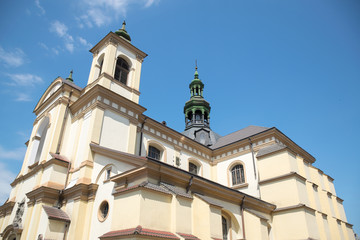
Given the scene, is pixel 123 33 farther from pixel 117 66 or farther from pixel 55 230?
pixel 55 230

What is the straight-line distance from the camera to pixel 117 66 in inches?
728

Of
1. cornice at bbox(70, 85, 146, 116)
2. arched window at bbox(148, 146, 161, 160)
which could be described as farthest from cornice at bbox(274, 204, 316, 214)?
cornice at bbox(70, 85, 146, 116)

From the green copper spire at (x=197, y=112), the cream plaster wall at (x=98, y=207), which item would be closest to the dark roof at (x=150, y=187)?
the cream plaster wall at (x=98, y=207)

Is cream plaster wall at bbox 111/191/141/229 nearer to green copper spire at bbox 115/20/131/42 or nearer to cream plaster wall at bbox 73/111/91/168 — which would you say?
cream plaster wall at bbox 73/111/91/168

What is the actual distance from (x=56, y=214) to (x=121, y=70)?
389 inches

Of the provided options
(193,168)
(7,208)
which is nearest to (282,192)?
(193,168)

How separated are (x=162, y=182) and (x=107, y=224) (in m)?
2.83

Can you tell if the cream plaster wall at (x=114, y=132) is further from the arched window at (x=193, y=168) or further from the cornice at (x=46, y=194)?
the arched window at (x=193, y=168)

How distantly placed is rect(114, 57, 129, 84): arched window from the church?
0.08 metres

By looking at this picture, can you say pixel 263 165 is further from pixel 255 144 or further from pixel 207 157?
pixel 207 157

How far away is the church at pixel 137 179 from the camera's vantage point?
10539 mm

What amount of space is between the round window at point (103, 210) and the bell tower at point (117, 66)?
7524 millimetres

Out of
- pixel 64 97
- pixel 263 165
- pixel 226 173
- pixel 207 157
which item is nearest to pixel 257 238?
pixel 263 165

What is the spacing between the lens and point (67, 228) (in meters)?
12.6
